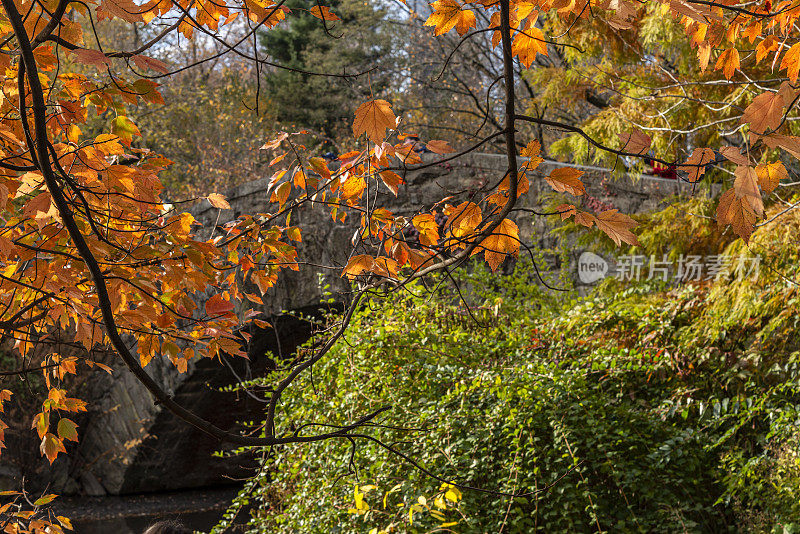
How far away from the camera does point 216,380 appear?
7.29 metres

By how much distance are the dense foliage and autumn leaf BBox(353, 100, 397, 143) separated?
167 centimetres

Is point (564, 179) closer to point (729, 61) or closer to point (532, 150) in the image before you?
point (532, 150)

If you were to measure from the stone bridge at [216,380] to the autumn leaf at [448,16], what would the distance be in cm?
421

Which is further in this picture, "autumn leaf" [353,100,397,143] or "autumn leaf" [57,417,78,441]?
"autumn leaf" [57,417,78,441]

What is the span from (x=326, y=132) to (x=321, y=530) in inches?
428

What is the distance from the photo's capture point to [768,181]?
4.21 ft

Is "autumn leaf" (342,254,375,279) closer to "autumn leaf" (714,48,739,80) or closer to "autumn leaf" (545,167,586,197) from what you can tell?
"autumn leaf" (545,167,586,197)

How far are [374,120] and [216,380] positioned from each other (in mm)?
6399

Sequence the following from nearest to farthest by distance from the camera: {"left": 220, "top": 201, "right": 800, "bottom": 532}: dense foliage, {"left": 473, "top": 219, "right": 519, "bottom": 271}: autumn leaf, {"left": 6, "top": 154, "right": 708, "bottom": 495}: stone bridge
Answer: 1. {"left": 473, "top": 219, "right": 519, "bottom": 271}: autumn leaf
2. {"left": 220, "top": 201, "right": 800, "bottom": 532}: dense foliage
3. {"left": 6, "top": 154, "right": 708, "bottom": 495}: stone bridge

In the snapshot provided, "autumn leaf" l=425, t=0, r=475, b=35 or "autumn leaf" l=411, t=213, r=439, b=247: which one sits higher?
"autumn leaf" l=425, t=0, r=475, b=35

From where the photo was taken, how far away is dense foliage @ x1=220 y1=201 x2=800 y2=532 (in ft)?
9.71

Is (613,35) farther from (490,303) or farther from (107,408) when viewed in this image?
(107,408)

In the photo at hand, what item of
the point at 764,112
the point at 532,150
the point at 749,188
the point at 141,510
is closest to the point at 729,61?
the point at 532,150

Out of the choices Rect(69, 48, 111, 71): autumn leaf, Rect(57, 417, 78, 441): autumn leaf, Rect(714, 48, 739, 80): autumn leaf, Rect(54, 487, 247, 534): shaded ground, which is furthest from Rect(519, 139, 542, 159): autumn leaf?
Rect(54, 487, 247, 534): shaded ground
